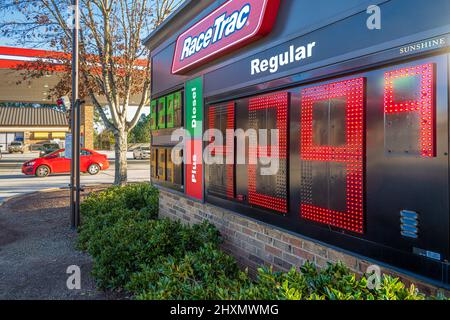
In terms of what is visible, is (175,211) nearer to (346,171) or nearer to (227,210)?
(227,210)

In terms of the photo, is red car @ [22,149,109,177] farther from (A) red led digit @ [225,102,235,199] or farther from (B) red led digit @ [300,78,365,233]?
(B) red led digit @ [300,78,365,233]

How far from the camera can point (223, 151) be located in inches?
212

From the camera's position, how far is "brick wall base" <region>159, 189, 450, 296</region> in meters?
3.38

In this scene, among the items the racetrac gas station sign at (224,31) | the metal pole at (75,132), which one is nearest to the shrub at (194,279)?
the racetrac gas station sign at (224,31)

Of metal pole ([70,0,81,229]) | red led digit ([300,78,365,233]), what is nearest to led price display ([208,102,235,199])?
red led digit ([300,78,365,233])

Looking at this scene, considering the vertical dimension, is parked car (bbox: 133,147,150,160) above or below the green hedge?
above

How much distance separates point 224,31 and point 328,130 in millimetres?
2542

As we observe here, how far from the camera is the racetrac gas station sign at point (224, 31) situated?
174 inches

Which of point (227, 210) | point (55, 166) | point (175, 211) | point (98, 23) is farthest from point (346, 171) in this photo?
point (55, 166)

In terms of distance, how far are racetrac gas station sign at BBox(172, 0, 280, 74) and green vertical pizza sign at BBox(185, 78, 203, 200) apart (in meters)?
0.38

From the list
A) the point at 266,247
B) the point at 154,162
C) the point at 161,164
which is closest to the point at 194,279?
the point at 266,247

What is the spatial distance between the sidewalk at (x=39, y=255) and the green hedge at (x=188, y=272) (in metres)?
0.34

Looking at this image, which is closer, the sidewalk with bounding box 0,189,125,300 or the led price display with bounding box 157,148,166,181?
the sidewalk with bounding box 0,189,125,300

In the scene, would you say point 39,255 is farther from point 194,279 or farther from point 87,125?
point 87,125
